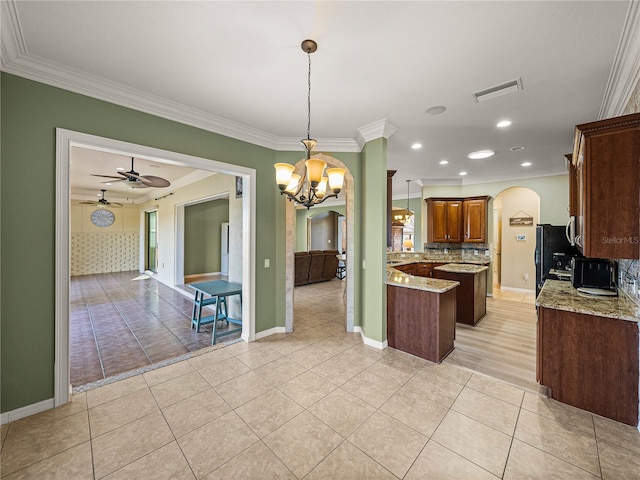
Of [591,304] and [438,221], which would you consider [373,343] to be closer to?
[591,304]

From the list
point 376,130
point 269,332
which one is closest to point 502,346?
point 269,332

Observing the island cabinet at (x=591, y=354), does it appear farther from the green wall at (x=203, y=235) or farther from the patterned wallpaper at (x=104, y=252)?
the patterned wallpaper at (x=104, y=252)

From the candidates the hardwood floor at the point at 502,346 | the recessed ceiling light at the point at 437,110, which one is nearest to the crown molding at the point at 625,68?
the recessed ceiling light at the point at 437,110

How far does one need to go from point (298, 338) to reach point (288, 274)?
90 cm

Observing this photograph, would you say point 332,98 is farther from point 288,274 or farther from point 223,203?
point 223,203

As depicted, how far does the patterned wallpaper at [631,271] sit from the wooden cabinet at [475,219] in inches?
138

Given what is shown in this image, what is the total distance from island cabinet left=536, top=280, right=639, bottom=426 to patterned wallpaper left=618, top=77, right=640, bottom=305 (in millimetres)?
109

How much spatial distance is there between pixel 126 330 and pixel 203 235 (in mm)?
5431

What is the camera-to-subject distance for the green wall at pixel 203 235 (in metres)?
8.66

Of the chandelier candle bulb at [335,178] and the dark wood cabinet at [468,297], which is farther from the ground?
the chandelier candle bulb at [335,178]

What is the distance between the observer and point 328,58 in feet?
6.49

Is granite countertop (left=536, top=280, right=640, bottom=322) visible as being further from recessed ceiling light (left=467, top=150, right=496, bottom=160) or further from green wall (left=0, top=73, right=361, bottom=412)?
green wall (left=0, top=73, right=361, bottom=412)

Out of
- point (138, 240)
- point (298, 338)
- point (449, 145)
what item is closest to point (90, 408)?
point (298, 338)

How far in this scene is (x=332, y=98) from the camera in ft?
8.41
